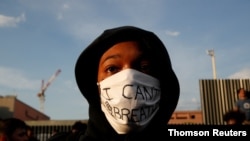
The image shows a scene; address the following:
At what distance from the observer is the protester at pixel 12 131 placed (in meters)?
4.15

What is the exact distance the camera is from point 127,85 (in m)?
1.64

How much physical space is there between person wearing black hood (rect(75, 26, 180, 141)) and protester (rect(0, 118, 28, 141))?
9.04ft

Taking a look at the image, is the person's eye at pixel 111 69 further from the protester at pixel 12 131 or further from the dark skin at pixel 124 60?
the protester at pixel 12 131

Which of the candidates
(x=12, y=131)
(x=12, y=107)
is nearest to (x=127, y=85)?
(x=12, y=131)

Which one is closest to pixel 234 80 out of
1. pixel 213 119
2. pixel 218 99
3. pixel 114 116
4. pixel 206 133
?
pixel 218 99

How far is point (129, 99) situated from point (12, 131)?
10.2 ft

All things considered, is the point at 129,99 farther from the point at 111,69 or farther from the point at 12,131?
the point at 12,131

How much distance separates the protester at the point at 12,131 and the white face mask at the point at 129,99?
290 cm

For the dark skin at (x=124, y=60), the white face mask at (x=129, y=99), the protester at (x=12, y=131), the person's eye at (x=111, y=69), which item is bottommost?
the protester at (x=12, y=131)

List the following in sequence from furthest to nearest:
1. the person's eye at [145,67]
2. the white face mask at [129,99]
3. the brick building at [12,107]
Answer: the brick building at [12,107] < the person's eye at [145,67] < the white face mask at [129,99]

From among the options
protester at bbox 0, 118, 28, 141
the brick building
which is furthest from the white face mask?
the brick building

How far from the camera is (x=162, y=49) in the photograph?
1.80 metres

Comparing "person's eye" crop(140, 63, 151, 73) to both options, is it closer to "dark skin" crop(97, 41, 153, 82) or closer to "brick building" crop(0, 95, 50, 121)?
"dark skin" crop(97, 41, 153, 82)

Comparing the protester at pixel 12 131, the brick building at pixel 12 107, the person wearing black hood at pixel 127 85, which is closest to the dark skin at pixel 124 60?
the person wearing black hood at pixel 127 85
